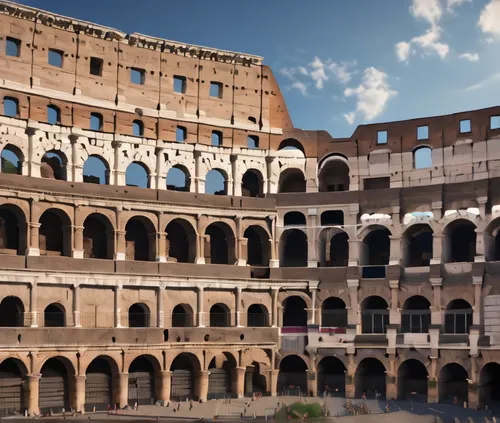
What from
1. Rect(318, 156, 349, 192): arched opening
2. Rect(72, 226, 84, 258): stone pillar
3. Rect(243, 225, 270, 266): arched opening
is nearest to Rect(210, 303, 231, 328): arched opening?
Rect(243, 225, 270, 266): arched opening

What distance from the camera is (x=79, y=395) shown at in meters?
53.1

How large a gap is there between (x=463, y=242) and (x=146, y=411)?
80.2ft

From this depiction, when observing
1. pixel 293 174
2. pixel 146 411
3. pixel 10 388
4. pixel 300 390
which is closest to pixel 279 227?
pixel 293 174

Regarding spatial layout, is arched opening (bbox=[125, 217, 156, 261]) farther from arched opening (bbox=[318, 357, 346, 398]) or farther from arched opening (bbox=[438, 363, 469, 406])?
arched opening (bbox=[438, 363, 469, 406])

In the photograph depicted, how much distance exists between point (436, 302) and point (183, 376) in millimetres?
Result: 16980

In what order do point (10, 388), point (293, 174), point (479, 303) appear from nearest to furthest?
1. point (10, 388)
2. point (479, 303)
3. point (293, 174)

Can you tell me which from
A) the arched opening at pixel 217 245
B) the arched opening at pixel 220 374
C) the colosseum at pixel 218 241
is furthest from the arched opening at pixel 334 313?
the arched opening at pixel 217 245

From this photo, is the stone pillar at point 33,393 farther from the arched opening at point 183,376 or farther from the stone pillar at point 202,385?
the stone pillar at point 202,385

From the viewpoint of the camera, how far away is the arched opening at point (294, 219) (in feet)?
214

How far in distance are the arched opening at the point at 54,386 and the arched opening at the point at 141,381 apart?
14.0ft

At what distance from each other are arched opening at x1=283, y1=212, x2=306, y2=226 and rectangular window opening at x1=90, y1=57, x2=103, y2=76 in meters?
16.5

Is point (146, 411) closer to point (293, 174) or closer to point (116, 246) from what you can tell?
point (116, 246)

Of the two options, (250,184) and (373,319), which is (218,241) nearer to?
(250,184)

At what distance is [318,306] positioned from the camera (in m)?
61.7
